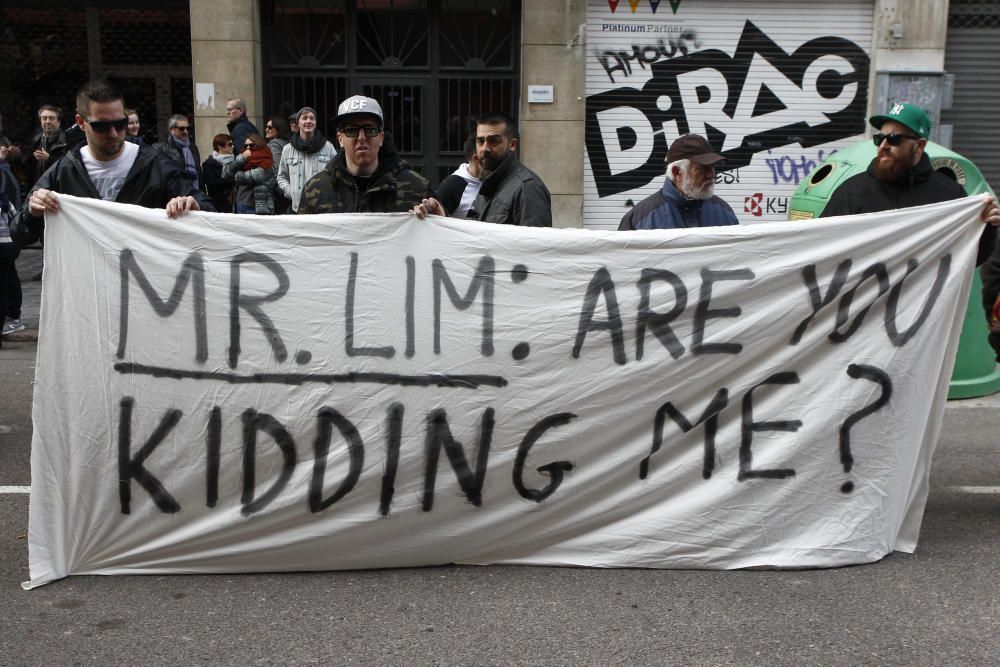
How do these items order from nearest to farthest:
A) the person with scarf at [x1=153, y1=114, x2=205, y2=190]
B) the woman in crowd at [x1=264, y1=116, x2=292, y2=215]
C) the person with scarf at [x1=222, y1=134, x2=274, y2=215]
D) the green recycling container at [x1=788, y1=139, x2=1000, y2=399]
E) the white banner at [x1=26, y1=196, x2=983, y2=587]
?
the white banner at [x1=26, y1=196, x2=983, y2=587] → the green recycling container at [x1=788, y1=139, x2=1000, y2=399] → the person with scarf at [x1=222, y1=134, x2=274, y2=215] → the woman in crowd at [x1=264, y1=116, x2=292, y2=215] → the person with scarf at [x1=153, y1=114, x2=205, y2=190]

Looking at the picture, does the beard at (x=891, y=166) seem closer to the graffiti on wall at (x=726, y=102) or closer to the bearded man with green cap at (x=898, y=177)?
the bearded man with green cap at (x=898, y=177)

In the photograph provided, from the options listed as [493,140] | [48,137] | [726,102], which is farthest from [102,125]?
[726,102]

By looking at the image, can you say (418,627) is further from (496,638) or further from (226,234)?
(226,234)

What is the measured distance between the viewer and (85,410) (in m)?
3.85

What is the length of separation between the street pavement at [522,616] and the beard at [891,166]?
5.45ft

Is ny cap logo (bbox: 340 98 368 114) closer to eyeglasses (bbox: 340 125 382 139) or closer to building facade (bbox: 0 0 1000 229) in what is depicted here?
eyeglasses (bbox: 340 125 382 139)

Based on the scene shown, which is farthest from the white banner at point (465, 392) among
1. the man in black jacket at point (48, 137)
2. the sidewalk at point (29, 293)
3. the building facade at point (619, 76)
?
the building facade at point (619, 76)

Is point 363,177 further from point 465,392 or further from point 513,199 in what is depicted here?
point 465,392

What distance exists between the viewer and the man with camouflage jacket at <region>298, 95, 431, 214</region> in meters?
4.47

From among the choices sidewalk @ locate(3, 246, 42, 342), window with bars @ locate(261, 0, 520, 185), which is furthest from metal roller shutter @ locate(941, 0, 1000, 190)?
sidewalk @ locate(3, 246, 42, 342)

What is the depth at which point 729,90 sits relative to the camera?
470 inches

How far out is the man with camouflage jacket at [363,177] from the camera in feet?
14.7

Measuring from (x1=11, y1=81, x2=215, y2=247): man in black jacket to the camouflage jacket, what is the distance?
1.50 ft

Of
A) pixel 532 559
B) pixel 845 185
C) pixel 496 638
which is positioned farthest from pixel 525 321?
pixel 845 185
